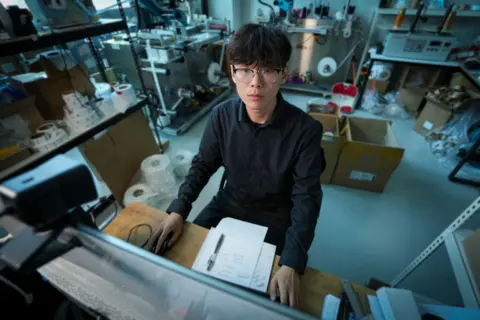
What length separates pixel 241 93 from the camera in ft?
2.80

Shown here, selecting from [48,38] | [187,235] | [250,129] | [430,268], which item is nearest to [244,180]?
[250,129]

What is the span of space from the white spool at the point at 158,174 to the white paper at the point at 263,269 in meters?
1.28

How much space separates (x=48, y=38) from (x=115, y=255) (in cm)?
125

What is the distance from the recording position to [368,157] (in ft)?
5.65

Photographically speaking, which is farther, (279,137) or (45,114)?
(45,114)

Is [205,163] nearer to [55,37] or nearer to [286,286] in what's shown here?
[286,286]

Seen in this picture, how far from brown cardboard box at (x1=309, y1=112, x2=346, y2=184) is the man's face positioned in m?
1.04

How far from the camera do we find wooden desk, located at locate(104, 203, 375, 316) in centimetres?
61

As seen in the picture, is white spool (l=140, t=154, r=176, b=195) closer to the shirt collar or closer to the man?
the man

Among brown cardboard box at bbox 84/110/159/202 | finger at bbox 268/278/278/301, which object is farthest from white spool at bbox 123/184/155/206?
finger at bbox 268/278/278/301

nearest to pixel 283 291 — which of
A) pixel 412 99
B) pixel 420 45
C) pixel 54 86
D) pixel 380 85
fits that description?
pixel 54 86

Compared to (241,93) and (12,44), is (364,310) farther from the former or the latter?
(12,44)

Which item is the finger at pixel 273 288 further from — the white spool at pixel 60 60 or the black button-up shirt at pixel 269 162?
the white spool at pixel 60 60

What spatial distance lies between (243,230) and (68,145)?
1.15m
